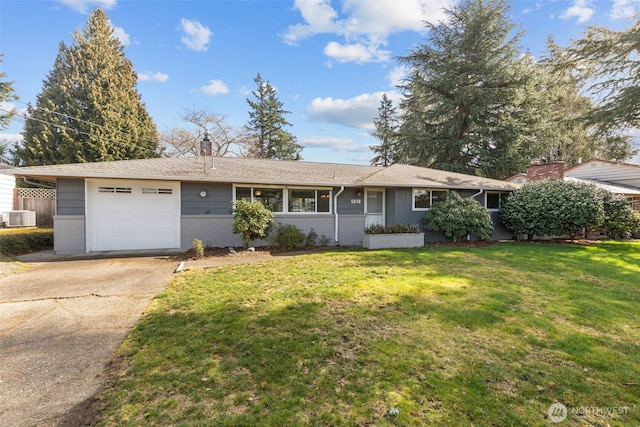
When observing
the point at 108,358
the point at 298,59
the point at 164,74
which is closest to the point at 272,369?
the point at 108,358

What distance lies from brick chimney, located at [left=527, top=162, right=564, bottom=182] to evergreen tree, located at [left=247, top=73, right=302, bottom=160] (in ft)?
69.6

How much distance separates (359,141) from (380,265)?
26.3m

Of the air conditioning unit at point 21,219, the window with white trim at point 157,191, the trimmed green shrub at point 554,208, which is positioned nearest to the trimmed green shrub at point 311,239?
the window with white trim at point 157,191

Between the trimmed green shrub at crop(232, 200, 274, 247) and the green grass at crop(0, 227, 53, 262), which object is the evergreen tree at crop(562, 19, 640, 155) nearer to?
the trimmed green shrub at crop(232, 200, 274, 247)

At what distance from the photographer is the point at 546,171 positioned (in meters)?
13.6

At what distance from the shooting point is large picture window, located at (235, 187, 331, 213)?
34.3 feet

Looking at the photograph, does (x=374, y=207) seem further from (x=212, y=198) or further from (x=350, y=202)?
(x=212, y=198)

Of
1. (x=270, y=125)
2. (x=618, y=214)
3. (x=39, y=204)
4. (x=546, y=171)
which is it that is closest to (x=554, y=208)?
(x=618, y=214)

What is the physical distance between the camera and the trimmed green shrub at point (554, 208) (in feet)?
36.0

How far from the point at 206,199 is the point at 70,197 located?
3869 millimetres

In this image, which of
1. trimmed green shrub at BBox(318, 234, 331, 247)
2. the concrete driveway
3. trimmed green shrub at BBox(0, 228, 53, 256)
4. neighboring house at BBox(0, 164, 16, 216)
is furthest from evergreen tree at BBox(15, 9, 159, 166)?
trimmed green shrub at BBox(318, 234, 331, 247)

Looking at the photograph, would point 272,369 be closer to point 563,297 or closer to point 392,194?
point 563,297

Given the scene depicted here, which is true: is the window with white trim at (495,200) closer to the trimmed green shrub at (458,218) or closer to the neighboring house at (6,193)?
the trimmed green shrub at (458,218)

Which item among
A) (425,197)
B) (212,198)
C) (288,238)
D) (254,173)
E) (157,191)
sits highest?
(254,173)
